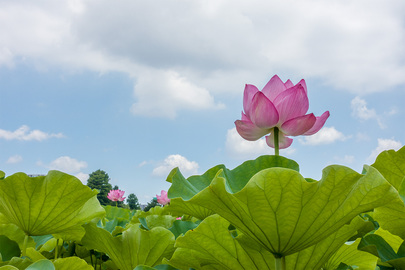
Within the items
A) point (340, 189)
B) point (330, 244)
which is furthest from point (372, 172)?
point (330, 244)

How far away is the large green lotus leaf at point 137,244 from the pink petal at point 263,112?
382 millimetres

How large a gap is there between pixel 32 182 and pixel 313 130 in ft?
2.53

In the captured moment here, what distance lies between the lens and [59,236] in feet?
3.89

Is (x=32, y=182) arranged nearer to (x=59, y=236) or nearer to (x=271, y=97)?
(x=59, y=236)

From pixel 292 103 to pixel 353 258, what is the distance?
1.48ft

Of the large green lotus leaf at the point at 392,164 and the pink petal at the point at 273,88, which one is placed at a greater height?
the pink petal at the point at 273,88

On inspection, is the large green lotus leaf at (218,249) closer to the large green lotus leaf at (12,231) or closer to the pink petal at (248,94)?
the pink petal at (248,94)

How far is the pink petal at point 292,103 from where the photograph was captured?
2.91 ft

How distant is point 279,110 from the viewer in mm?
909

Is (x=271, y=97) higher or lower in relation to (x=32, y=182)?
higher

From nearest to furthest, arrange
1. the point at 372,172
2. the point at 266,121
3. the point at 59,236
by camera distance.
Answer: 1. the point at 372,172
2. the point at 266,121
3. the point at 59,236

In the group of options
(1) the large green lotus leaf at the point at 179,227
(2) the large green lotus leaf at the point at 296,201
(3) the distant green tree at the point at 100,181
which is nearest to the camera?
(2) the large green lotus leaf at the point at 296,201

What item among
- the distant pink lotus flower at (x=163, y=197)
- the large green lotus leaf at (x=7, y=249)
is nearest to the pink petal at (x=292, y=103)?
the large green lotus leaf at (x=7, y=249)

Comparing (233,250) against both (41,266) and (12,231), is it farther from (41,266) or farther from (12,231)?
(12,231)
